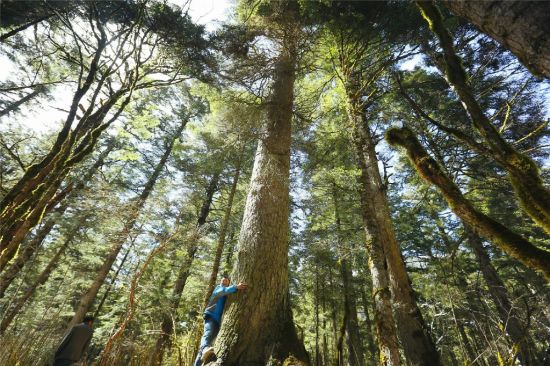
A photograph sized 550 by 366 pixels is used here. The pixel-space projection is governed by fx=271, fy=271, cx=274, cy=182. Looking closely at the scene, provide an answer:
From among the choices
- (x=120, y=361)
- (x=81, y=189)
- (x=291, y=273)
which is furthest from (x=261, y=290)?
(x=291, y=273)

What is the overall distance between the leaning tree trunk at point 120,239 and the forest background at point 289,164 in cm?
10

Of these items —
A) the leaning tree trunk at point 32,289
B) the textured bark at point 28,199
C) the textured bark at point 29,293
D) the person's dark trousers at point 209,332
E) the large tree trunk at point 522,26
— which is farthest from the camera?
the leaning tree trunk at point 32,289

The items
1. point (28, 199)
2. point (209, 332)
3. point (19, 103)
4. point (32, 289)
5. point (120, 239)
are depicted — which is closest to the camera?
point (28, 199)

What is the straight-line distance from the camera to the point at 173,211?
39.8 ft

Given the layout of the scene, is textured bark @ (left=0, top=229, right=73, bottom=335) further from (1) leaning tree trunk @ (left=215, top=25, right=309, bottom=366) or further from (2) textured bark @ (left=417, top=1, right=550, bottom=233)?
(2) textured bark @ (left=417, top=1, right=550, bottom=233)

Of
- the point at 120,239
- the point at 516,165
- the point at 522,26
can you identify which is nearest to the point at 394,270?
the point at 516,165

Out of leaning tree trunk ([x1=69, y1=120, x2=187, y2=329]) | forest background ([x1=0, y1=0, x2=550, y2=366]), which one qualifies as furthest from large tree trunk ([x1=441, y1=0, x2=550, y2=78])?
leaning tree trunk ([x1=69, y1=120, x2=187, y2=329])

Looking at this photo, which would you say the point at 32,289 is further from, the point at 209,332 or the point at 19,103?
the point at 209,332

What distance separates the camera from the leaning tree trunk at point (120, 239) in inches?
365

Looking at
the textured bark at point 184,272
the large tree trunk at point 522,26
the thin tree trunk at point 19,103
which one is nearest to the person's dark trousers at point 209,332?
the textured bark at point 184,272

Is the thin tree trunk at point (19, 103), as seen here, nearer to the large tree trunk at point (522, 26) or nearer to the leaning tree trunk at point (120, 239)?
the leaning tree trunk at point (120, 239)

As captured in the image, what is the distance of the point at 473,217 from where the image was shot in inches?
55.0

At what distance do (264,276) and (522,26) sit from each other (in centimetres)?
363

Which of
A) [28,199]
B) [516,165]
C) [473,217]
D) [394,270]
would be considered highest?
[394,270]
